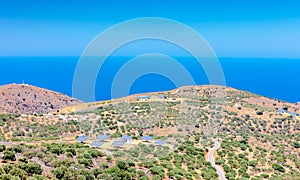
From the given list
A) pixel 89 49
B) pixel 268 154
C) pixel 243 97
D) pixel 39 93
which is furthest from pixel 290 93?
pixel 89 49

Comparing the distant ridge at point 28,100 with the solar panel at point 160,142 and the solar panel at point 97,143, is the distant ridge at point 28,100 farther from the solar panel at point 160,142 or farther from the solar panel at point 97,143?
the solar panel at point 160,142

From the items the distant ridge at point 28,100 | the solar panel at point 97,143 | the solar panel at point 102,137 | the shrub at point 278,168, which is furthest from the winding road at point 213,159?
the distant ridge at point 28,100

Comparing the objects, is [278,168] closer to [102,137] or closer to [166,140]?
[166,140]

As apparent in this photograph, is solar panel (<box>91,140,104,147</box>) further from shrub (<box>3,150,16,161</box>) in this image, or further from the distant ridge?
the distant ridge

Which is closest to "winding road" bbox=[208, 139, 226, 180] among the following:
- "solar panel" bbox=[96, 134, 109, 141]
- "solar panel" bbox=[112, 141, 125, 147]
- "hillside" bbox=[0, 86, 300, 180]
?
"hillside" bbox=[0, 86, 300, 180]

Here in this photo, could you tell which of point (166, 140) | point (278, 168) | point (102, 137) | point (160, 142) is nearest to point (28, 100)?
point (102, 137)
